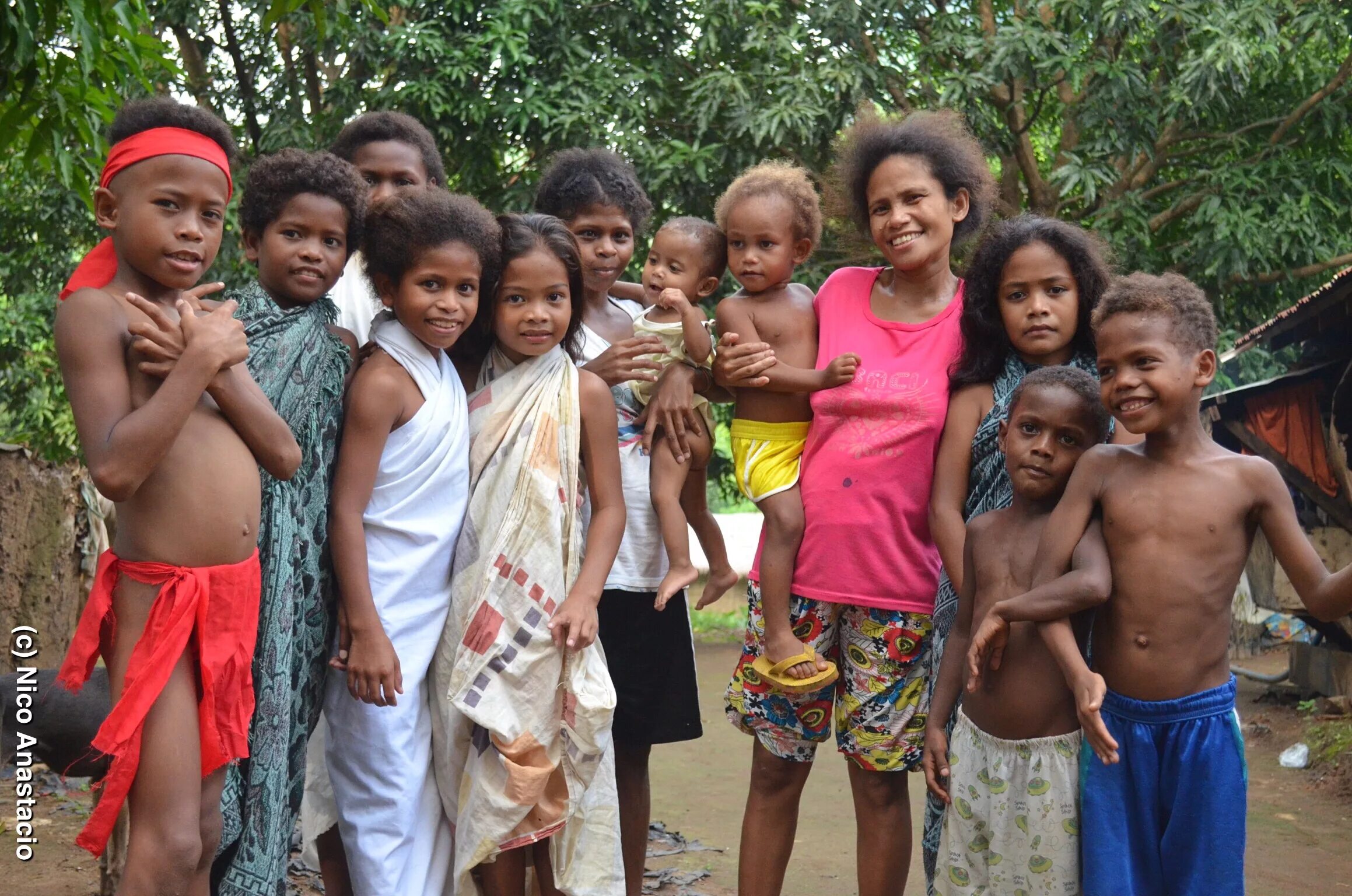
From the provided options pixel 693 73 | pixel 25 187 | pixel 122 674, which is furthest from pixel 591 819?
pixel 25 187

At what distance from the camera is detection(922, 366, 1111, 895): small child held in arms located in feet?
7.92

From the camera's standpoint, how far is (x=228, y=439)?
2326mm

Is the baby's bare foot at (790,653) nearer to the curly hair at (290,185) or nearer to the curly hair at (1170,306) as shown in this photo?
the curly hair at (1170,306)

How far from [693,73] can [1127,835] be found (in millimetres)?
6034

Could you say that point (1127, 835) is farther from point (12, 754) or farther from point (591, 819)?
point (12, 754)

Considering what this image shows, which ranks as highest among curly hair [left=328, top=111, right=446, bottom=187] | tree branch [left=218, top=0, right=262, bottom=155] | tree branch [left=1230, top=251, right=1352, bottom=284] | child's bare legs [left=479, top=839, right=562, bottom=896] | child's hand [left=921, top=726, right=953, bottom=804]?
tree branch [left=218, top=0, right=262, bottom=155]

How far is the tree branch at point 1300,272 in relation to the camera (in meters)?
6.86

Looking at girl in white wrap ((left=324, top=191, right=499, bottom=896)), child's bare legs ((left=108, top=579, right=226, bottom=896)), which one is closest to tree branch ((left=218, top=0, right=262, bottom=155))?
girl in white wrap ((left=324, top=191, right=499, bottom=896))

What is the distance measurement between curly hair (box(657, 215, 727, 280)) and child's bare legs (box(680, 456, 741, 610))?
0.50m

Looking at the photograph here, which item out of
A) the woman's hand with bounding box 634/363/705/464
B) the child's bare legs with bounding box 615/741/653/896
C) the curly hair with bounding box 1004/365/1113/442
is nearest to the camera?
the curly hair with bounding box 1004/365/1113/442

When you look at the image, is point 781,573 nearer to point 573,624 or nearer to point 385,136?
point 573,624

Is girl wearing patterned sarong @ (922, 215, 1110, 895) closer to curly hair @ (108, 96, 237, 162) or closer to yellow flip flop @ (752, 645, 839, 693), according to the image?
yellow flip flop @ (752, 645, 839, 693)

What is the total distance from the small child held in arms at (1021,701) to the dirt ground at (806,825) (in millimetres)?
1703

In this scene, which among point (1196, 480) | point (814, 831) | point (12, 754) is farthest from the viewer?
point (814, 831)
